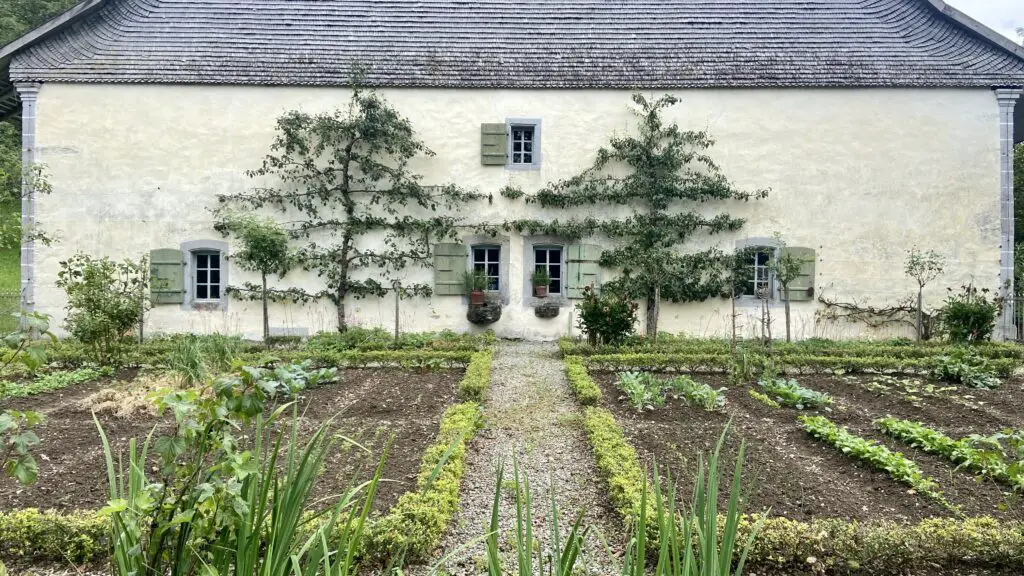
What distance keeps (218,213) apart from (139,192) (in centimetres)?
144

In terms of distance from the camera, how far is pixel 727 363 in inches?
274

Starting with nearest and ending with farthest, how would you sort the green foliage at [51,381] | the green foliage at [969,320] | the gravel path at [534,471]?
the gravel path at [534,471]
the green foliage at [51,381]
the green foliage at [969,320]

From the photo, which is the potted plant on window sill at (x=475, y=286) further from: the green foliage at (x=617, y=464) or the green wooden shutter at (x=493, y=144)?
the green foliage at (x=617, y=464)

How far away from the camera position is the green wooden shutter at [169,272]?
10.2 meters

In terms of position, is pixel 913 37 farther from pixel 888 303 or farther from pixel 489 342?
pixel 489 342

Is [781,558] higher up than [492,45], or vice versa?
[492,45]

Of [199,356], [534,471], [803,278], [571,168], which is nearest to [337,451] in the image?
[534,471]

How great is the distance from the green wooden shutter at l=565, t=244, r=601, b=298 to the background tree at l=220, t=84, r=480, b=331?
2046 mm

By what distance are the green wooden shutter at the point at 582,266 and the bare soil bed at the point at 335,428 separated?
13.5 feet

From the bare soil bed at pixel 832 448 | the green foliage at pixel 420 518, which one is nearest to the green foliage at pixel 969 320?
the bare soil bed at pixel 832 448

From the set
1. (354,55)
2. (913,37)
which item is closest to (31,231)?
(354,55)

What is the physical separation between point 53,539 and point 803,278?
34.9 ft

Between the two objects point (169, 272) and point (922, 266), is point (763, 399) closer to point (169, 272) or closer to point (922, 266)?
point (922, 266)

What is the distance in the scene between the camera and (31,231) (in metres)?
9.71
